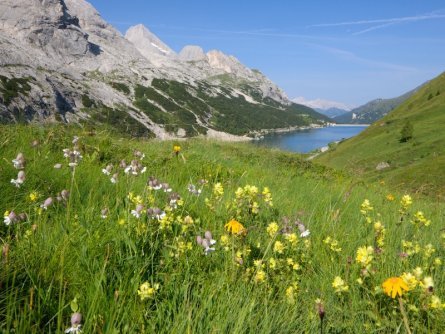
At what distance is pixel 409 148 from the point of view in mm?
82500

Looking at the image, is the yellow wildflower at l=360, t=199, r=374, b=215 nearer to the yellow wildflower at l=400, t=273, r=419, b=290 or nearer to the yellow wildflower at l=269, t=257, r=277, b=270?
the yellow wildflower at l=269, t=257, r=277, b=270

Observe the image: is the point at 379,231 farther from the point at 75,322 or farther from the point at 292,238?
the point at 75,322

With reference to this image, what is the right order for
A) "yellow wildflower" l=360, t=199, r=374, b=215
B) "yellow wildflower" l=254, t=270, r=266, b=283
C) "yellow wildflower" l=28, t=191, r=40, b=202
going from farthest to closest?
"yellow wildflower" l=360, t=199, r=374, b=215, "yellow wildflower" l=28, t=191, r=40, b=202, "yellow wildflower" l=254, t=270, r=266, b=283

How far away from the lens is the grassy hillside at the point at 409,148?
205ft

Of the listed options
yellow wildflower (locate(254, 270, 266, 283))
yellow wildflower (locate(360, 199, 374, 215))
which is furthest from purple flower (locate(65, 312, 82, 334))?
yellow wildflower (locate(360, 199, 374, 215))

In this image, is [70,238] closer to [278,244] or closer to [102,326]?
[102,326]

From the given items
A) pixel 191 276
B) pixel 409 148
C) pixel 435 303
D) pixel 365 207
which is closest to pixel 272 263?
pixel 191 276

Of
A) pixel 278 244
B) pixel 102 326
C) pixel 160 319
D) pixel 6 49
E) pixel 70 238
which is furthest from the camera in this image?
pixel 6 49

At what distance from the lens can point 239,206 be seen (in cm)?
391

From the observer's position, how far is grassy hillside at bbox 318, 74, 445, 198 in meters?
Answer: 62.5

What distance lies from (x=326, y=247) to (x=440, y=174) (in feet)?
208

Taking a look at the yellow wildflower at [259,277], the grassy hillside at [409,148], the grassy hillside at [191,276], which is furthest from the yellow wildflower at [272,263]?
the grassy hillside at [409,148]

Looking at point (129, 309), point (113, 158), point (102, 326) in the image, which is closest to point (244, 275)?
point (129, 309)

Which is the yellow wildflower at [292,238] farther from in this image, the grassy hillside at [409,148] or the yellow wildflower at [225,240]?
the grassy hillside at [409,148]
